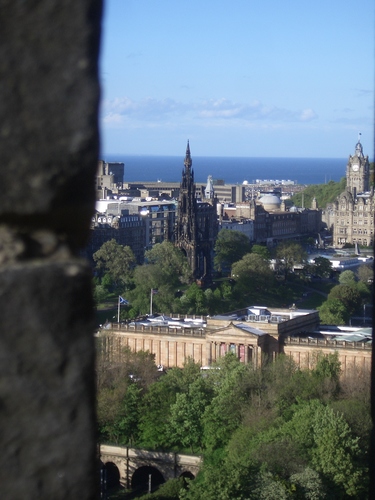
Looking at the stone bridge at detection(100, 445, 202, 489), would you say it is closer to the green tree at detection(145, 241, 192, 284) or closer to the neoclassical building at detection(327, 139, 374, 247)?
the green tree at detection(145, 241, 192, 284)

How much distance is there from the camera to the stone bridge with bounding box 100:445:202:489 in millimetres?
32719

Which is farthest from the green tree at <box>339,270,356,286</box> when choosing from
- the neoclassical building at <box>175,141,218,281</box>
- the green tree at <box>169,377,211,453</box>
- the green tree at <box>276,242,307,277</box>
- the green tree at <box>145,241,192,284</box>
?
the green tree at <box>169,377,211,453</box>

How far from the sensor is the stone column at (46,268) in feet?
5.83

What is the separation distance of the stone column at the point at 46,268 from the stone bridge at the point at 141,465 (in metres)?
31.2

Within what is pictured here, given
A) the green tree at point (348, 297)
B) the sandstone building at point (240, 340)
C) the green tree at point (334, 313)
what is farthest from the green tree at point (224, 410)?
the green tree at point (348, 297)

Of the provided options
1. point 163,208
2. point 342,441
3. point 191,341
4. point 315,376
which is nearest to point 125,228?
point 163,208

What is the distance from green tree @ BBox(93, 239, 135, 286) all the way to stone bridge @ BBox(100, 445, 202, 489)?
31403mm

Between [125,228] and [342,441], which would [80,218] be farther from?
[125,228]

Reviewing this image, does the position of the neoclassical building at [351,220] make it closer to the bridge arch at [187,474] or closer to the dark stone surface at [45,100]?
the bridge arch at [187,474]

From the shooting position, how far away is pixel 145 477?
34312 millimetres

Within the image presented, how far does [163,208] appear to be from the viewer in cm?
8831

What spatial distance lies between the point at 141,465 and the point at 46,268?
3247 centimetres

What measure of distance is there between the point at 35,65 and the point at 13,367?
0.54 meters

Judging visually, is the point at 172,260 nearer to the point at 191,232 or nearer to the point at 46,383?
the point at 191,232
